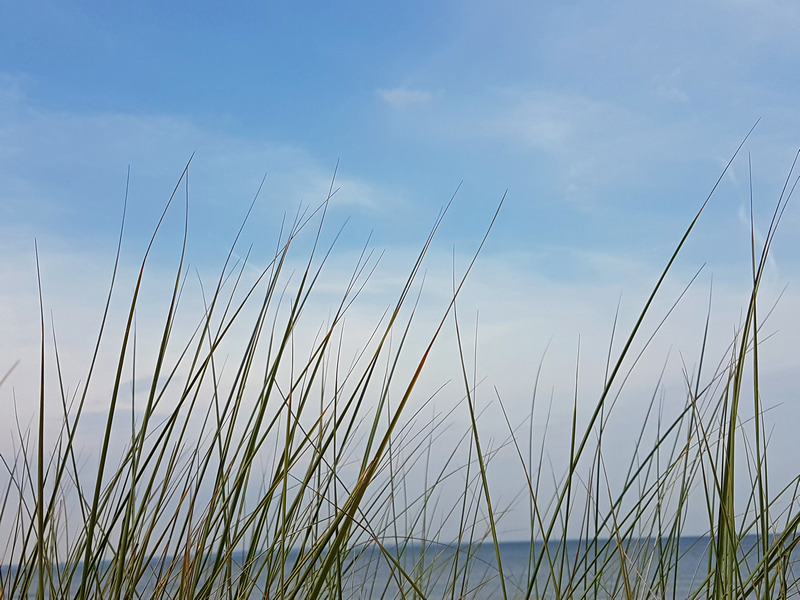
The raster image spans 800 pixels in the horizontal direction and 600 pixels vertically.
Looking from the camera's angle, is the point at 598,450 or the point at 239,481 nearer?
the point at 239,481

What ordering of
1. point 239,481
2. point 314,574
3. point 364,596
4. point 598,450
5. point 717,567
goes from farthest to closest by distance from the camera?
point 364,596, point 598,450, point 314,574, point 239,481, point 717,567

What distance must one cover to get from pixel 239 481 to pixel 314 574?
334mm

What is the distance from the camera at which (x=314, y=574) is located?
1325 millimetres

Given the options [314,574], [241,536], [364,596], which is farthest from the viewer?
[364,596]

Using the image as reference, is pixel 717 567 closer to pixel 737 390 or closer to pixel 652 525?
pixel 737 390

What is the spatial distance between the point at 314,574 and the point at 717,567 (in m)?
0.68

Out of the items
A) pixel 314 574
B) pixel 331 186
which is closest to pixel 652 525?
pixel 314 574

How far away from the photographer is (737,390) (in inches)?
38.3

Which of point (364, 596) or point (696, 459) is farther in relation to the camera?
point (364, 596)

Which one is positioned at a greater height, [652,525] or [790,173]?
[790,173]

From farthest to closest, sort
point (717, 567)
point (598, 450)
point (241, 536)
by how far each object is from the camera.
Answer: point (598, 450) → point (241, 536) → point (717, 567)

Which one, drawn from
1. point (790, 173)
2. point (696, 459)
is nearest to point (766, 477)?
point (696, 459)

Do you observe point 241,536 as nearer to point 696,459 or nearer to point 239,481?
point 239,481

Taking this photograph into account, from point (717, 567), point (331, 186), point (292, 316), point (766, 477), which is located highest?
point (331, 186)
